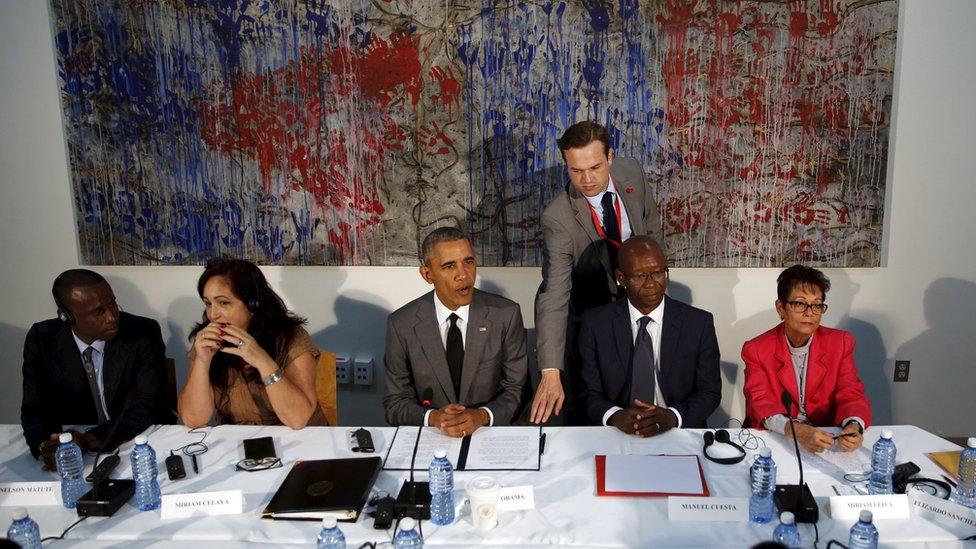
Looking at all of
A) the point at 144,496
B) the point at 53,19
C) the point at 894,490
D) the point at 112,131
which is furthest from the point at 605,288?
the point at 53,19

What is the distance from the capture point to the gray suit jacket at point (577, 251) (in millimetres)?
2928

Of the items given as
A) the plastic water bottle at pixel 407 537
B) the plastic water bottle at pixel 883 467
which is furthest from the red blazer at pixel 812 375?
the plastic water bottle at pixel 407 537

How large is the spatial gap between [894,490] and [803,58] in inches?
88.8

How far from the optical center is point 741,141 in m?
3.48

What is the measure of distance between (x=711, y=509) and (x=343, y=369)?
8.19 ft

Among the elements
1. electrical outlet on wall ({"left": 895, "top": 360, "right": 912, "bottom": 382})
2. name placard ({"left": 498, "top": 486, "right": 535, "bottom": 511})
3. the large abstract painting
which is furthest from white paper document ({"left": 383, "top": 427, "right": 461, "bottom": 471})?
electrical outlet on wall ({"left": 895, "top": 360, "right": 912, "bottom": 382})

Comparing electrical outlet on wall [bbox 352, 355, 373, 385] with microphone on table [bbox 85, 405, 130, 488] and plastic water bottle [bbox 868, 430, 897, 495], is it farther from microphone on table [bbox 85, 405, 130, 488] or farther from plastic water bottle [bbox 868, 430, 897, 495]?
plastic water bottle [bbox 868, 430, 897, 495]

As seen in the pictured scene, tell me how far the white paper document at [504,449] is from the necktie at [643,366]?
581mm

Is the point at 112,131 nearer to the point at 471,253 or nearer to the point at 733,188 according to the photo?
the point at 471,253

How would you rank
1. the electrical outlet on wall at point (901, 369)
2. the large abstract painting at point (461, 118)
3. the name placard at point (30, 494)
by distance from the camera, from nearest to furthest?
1. the name placard at point (30, 494)
2. the large abstract painting at point (461, 118)
3. the electrical outlet on wall at point (901, 369)

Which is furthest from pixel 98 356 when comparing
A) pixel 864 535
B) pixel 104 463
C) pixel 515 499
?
pixel 864 535

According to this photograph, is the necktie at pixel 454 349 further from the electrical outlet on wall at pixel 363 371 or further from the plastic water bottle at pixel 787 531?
the plastic water bottle at pixel 787 531

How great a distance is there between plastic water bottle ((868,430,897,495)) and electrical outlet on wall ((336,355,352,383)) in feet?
8.83

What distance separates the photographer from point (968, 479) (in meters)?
1.86
